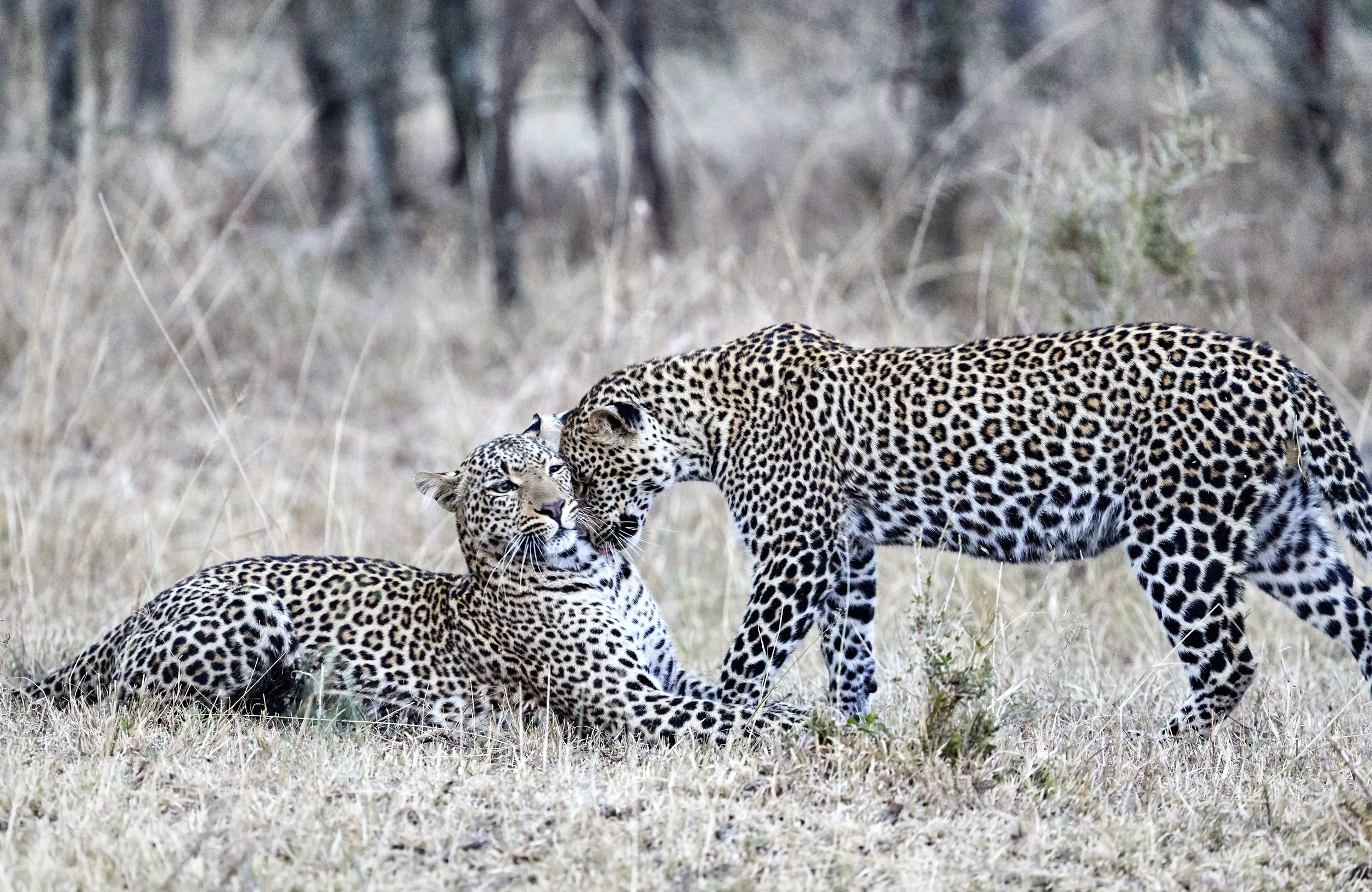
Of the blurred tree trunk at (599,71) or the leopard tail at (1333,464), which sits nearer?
the leopard tail at (1333,464)

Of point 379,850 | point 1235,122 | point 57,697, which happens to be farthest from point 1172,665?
point 1235,122

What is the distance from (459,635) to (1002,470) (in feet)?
7.26

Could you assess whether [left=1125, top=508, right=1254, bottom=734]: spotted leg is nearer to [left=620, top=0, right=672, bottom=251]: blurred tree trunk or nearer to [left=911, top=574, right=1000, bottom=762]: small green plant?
[left=911, top=574, right=1000, bottom=762]: small green plant

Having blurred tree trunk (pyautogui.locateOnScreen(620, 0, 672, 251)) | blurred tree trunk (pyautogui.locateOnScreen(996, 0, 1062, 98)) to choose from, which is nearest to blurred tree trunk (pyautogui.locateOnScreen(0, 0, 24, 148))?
blurred tree trunk (pyautogui.locateOnScreen(620, 0, 672, 251))

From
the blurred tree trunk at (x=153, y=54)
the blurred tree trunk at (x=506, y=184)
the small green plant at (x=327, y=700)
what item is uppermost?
the blurred tree trunk at (x=153, y=54)

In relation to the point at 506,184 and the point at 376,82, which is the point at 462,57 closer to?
the point at 506,184

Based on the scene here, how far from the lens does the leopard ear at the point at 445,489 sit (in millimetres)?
6504

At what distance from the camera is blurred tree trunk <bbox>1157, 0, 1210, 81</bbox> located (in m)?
16.3

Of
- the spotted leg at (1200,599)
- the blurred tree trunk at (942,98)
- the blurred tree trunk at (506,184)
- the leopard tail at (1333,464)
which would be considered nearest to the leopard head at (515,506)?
the spotted leg at (1200,599)

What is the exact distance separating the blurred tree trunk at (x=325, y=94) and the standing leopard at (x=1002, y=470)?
12.6 m

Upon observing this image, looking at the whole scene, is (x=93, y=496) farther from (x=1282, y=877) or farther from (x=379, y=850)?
(x=1282, y=877)

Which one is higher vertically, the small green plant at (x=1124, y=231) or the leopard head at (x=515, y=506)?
the small green plant at (x=1124, y=231)

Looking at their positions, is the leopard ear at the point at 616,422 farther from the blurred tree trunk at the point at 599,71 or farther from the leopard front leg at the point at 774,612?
the blurred tree trunk at the point at 599,71

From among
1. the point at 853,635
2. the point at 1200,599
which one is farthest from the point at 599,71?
the point at 1200,599
